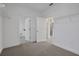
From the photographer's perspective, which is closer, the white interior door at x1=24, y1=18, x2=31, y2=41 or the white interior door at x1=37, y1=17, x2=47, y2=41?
the white interior door at x1=37, y1=17, x2=47, y2=41

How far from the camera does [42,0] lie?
115 cm

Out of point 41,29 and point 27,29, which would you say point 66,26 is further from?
point 27,29

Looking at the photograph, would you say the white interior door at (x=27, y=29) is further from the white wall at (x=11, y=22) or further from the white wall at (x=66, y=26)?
the white wall at (x=66, y=26)

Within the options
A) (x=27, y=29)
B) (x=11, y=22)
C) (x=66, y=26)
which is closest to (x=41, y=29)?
(x=27, y=29)

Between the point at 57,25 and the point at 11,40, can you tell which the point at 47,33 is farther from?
the point at 11,40

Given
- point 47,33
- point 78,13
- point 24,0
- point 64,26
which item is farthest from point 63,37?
point 24,0

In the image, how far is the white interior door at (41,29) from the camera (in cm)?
423

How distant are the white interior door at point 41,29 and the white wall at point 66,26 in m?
0.79

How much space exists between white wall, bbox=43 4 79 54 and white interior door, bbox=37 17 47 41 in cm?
79

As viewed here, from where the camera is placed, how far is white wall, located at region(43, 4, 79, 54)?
2682mm

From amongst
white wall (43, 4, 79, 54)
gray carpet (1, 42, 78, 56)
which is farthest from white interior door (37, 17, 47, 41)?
gray carpet (1, 42, 78, 56)

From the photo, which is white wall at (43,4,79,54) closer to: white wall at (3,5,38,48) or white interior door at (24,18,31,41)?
white wall at (3,5,38,48)

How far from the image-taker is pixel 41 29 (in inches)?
172

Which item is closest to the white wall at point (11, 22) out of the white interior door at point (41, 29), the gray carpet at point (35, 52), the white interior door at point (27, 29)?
the gray carpet at point (35, 52)
